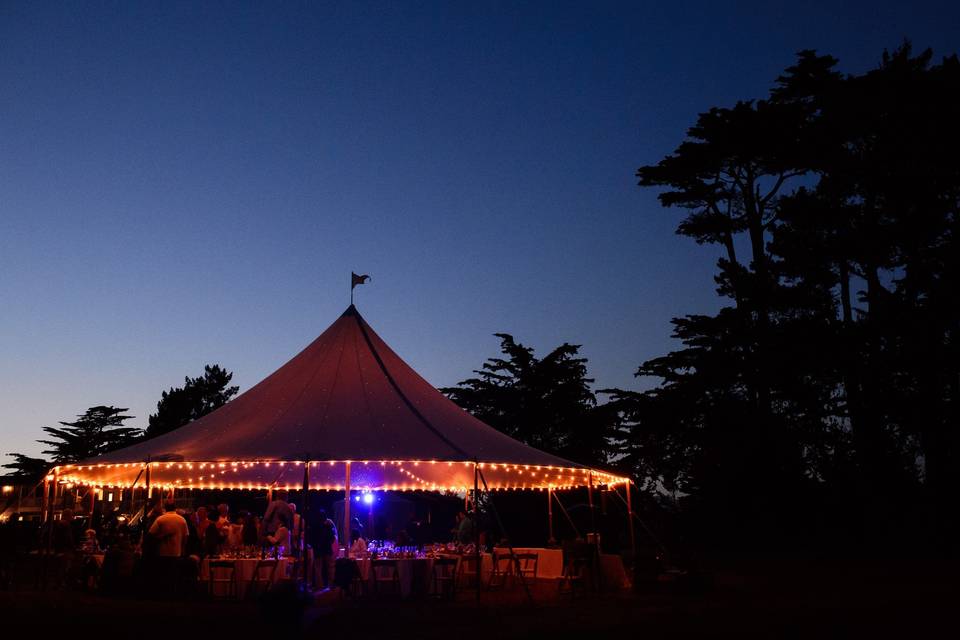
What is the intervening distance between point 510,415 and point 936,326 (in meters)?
15.4

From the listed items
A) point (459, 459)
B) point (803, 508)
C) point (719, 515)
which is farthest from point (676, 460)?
point (459, 459)

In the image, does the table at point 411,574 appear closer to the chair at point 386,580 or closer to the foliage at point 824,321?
the chair at point 386,580

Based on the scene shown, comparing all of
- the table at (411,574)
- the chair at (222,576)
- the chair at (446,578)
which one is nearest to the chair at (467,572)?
the chair at (446,578)

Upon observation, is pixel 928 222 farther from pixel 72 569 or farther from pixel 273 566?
pixel 72 569

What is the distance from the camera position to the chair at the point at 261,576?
34.0 ft

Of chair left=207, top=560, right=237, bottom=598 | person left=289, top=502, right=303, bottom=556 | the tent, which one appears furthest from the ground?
the tent

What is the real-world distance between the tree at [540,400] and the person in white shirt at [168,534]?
20.0 metres

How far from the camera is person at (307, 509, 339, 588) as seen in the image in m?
10.9

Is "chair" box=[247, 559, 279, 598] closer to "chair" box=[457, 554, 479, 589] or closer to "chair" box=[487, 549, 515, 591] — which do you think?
"chair" box=[457, 554, 479, 589]

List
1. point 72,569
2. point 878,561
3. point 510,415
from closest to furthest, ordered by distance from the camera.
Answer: point 72,569 < point 878,561 < point 510,415

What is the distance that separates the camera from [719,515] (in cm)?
2109

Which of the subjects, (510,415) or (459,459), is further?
(510,415)

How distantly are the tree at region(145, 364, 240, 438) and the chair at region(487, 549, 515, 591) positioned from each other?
27724 millimetres

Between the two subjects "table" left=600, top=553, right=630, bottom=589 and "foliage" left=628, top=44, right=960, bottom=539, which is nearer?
"table" left=600, top=553, right=630, bottom=589
